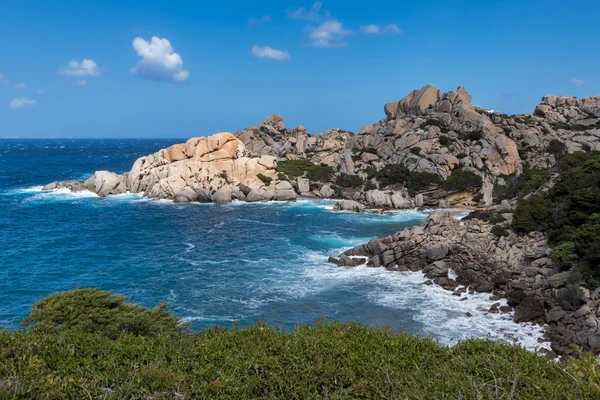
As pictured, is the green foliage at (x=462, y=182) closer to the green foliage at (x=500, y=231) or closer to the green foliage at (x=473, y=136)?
the green foliage at (x=473, y=136)

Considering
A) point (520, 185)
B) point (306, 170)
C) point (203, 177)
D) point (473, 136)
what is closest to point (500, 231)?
point (520, 185)

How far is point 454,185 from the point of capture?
64.2 m

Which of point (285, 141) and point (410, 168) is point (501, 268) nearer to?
point (410, 168)

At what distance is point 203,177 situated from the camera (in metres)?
72.4

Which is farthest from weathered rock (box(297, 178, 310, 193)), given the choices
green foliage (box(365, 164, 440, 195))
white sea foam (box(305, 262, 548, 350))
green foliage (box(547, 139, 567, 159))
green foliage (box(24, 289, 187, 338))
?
green foliage (box(24, 289, 187, 338))

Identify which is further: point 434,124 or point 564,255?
point 434,124

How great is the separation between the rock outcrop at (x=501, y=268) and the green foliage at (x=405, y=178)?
23.8 metres

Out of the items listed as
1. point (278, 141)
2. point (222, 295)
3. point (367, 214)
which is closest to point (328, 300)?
point (222, 295)

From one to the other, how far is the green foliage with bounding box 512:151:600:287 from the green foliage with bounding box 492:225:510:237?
0.99 metres

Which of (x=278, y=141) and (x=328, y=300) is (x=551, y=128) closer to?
(x=278, y=141)

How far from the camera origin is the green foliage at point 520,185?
49234mm

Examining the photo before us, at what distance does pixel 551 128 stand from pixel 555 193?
161ft

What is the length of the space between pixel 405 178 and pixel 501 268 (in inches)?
1475

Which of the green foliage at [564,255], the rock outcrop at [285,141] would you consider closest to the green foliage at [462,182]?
the green foliage at [564,255]
